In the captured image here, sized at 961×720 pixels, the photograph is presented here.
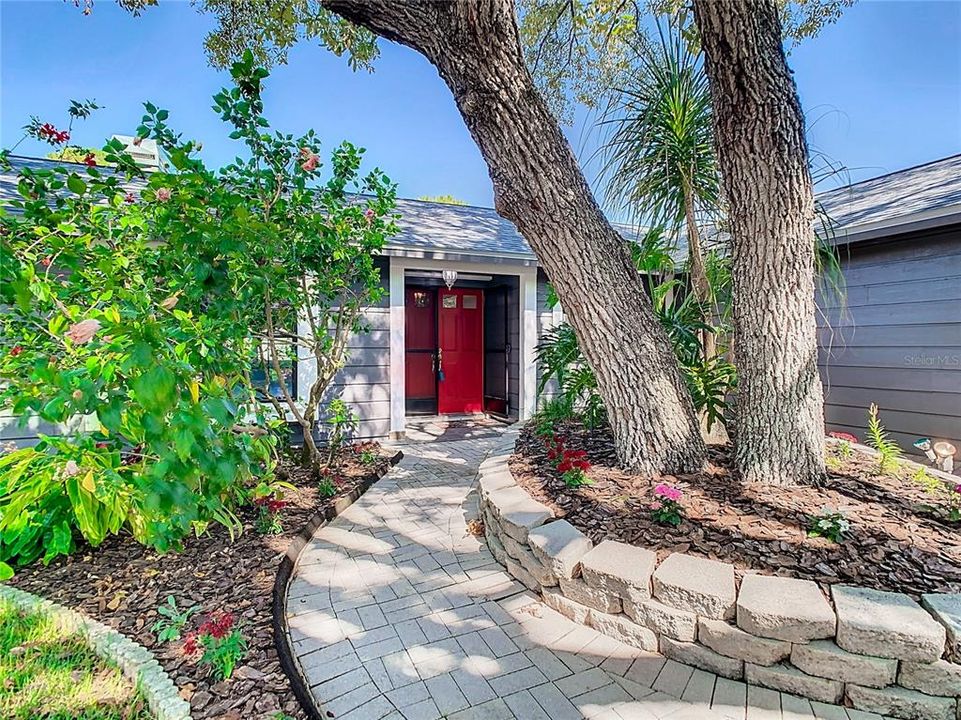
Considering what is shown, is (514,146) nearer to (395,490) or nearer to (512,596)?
(512,596)

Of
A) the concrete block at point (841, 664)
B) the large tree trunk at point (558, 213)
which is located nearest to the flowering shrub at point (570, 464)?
the large tree trunk at point (558, 213)

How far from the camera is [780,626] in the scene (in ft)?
5.72

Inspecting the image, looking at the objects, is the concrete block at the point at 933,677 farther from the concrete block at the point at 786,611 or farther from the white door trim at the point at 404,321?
the white door trim at the point at 404,321

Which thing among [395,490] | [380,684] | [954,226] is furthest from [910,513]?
[395,490]

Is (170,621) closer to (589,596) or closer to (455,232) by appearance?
(589,596)

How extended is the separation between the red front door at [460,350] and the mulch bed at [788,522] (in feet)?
15.2

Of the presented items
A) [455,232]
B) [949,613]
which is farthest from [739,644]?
[455,232]

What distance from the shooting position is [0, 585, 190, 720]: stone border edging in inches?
65.6

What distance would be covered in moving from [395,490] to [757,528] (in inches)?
112

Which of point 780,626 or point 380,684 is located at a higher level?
point 780,626

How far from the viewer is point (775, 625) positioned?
1.75 meters

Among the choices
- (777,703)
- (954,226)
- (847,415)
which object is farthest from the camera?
(847,415)

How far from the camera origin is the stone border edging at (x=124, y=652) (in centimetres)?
167

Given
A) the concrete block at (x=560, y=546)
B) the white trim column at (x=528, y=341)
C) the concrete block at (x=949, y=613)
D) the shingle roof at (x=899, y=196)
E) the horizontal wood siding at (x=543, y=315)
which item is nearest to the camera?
the concrete block at (x=949, y=613)
